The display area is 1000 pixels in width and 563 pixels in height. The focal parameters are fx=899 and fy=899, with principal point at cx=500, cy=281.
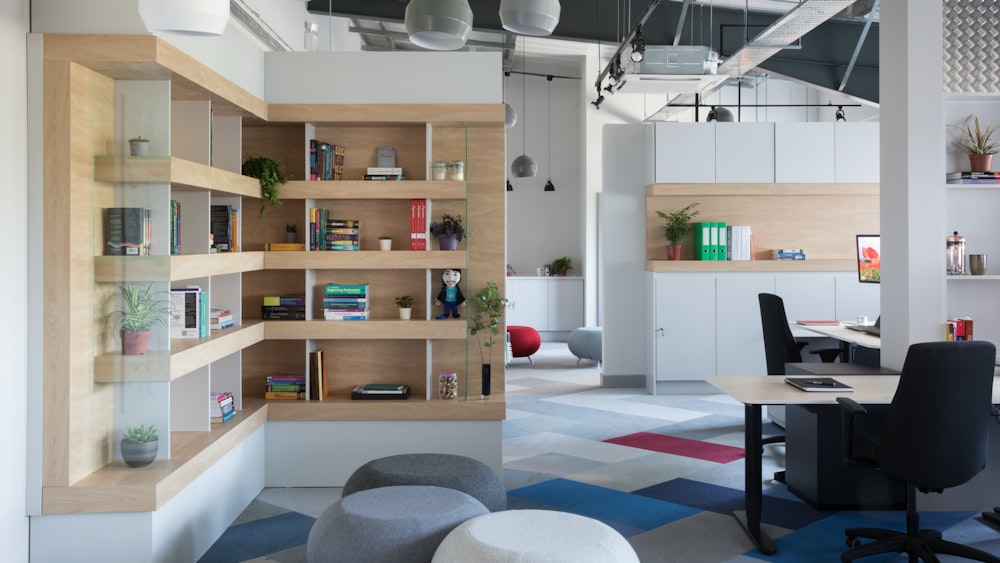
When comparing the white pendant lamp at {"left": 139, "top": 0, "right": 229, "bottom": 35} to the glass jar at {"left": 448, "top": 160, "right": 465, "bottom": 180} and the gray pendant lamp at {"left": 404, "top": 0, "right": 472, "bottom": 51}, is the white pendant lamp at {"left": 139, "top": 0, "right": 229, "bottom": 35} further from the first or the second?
the glass jar at {"left": 448, "top": 160, "right": 465, "bottom": 180}

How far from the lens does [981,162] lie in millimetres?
5301

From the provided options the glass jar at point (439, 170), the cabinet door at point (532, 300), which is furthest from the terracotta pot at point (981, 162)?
the cabinet door at point (532, 300)

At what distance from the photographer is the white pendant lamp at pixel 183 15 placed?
301 centimetres

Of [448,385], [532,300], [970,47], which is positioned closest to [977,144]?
[970,47]

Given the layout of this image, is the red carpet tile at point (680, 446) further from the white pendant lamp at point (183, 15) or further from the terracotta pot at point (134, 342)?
the white pendant lamp at point (183, 15)

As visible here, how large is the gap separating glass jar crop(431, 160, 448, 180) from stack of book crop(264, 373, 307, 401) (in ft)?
5.16

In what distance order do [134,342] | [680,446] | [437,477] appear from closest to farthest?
[134,342], [437,477], [680,446]

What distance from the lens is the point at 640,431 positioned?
739cm

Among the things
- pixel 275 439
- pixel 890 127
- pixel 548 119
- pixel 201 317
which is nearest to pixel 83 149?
pixel 201 317

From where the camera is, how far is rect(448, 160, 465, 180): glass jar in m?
5.79

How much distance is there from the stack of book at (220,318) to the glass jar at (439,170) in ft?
5.04

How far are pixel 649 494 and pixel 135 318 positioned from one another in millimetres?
3162

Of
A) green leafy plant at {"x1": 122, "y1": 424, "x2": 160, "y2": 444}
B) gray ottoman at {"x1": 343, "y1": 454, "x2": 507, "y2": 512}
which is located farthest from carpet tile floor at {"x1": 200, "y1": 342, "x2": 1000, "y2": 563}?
green leafy plant at {"x1": 122, "y1": 424, "x2": 160, "y2": 444}

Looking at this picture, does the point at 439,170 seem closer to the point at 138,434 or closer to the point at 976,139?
the point at 138,434
